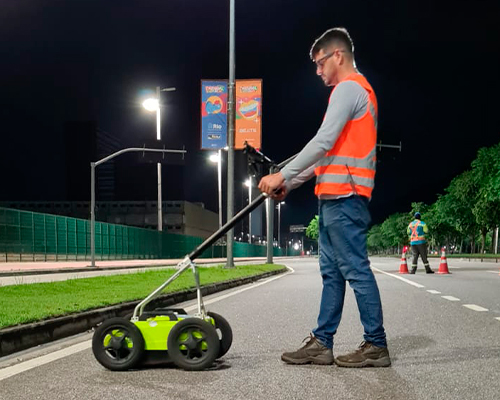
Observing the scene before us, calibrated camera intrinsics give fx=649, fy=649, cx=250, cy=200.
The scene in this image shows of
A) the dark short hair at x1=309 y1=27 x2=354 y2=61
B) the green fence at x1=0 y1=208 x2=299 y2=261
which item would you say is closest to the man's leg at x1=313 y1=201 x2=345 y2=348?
the dark short hair at x1=309 y1=27 x2=354 y2=61

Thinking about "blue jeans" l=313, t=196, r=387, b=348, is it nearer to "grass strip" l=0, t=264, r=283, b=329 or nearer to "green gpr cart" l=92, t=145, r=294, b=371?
"green gpr cart" l=92, t=145, r=294, b=371

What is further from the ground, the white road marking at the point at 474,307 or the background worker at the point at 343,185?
the background worker at the point at 343,185

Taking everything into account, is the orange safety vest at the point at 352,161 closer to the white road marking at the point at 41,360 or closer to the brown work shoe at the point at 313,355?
the brown work shoe at the point at 313,355

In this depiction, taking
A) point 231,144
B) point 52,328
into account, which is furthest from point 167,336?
point 231,144

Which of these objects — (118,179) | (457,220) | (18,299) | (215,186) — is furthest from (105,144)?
(18,299)

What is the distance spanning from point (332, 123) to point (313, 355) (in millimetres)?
1707

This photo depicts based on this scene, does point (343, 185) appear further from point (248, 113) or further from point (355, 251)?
point (248, 113)

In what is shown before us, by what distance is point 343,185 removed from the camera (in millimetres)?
4539

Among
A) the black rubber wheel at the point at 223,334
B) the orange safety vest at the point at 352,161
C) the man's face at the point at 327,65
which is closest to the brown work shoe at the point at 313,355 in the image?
the black rubber wheel at the point at 223,334

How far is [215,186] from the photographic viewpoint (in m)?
164

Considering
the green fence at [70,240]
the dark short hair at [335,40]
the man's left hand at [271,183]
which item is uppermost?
the dark short hair at [335,40]

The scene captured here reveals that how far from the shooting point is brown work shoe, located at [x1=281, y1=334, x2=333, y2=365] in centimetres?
476

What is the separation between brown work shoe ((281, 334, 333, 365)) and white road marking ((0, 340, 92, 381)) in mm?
1977

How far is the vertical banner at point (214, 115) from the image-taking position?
23078 millimetres
